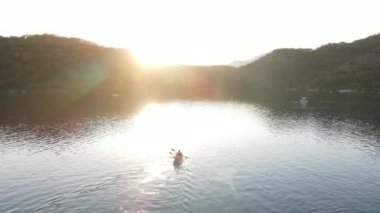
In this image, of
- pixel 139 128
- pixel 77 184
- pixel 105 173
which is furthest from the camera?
pixel 139 128

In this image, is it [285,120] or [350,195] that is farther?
[285,120]

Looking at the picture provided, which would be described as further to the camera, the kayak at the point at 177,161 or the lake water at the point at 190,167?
the kayak at the point at 177,161

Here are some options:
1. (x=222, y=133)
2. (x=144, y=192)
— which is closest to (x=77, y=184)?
(x=144, y=192)

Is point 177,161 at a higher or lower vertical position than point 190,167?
higher

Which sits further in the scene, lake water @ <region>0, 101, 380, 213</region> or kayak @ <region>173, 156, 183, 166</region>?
kayak @ <region>173, 156, 183, 166</region>

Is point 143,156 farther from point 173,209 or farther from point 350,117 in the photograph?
point 350,117

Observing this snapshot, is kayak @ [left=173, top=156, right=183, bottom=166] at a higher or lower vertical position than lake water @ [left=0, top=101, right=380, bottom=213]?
higher

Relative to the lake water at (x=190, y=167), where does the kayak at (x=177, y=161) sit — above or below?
above

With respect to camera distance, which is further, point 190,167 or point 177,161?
point 177,161
